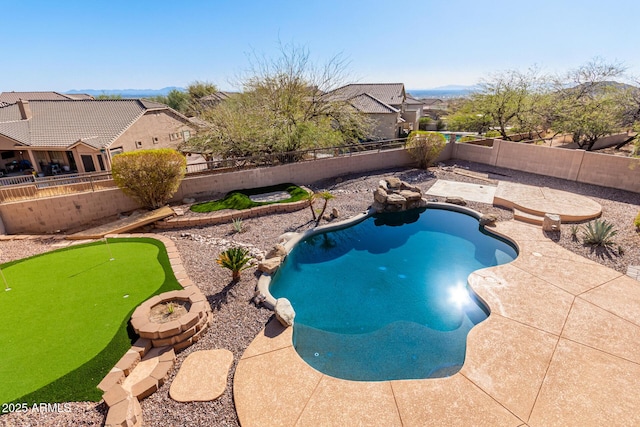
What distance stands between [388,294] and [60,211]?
9.80 m

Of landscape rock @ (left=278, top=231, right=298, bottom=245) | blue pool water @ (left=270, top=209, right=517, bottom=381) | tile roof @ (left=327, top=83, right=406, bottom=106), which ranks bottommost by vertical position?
blue pool water @ (left=270, top=209, right=517, bottom=381)

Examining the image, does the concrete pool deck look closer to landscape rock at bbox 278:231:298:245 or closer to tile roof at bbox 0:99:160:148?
landscape rock at bbox 278:231:298:245

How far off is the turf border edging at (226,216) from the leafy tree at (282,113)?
4.02 m

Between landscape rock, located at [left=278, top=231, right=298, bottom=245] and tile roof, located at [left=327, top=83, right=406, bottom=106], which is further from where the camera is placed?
tile roof, located at [left=327, top=83, right=406, bottom=106]

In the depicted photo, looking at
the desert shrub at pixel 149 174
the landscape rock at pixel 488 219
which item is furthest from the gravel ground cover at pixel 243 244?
the desert shrub at pixel 149 174

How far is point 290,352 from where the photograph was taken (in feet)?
15.7

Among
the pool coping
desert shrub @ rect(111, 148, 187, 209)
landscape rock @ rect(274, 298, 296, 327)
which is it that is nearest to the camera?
landscape rock @ rect(274, 298, 296, 327)

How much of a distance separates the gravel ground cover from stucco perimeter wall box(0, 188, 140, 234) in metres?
0.99

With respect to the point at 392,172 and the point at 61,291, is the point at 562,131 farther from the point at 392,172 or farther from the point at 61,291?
the point at 61,291

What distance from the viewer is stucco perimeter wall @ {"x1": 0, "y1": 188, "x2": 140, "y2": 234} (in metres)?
8.46

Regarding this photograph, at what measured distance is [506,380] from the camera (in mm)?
4254

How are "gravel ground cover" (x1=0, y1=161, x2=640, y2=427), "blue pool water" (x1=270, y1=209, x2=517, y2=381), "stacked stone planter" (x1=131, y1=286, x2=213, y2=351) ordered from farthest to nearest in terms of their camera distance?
1. "blue pool water" (x1=270, y1=209, x2=517, y2=381)
2. "stacked stone planter" (x1=131, y1=286, x2=213, y2=351)
3. "gravel ground cover" (x1=0, y1=161, x2=640, y2=427)

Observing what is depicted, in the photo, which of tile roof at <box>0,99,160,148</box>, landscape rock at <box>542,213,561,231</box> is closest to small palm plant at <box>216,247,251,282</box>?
landscape rock at <box>542,213,561,231</box>

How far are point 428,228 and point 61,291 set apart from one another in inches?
384
